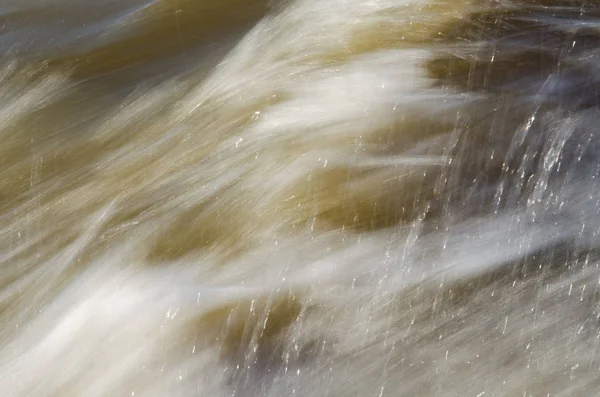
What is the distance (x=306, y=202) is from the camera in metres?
2.36

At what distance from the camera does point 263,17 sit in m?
3.22

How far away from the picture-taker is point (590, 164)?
7.91 feet

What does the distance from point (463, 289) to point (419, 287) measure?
120mm

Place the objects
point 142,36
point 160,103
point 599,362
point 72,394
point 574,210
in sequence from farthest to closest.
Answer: point 142,36 → point 160,103 → point 574,210 → point 72,394 → point 599,362

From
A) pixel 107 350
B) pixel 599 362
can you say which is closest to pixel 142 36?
pixel 107 350

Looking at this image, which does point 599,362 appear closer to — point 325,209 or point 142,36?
point 325,209

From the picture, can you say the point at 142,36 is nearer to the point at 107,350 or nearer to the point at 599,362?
the point at 107,350

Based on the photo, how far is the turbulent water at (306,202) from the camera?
2.04m

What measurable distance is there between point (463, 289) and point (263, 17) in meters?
1.57

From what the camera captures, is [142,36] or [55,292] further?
[142,36]

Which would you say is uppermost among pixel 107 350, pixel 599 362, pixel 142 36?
pixel 142 36

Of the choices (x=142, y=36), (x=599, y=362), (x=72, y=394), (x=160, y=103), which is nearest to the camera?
(x=599, y=362)

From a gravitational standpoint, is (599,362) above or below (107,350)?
below

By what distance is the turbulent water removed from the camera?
2.04 metres
